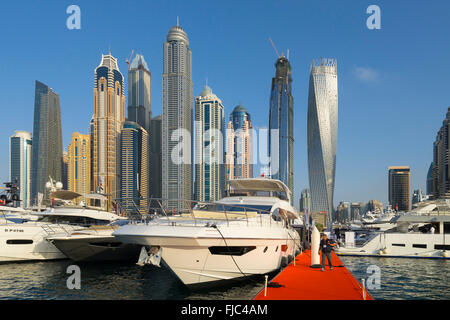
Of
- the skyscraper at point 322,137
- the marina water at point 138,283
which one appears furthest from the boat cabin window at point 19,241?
the skyscraper at point 322,137

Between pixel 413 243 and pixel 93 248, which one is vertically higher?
pixel 93 248

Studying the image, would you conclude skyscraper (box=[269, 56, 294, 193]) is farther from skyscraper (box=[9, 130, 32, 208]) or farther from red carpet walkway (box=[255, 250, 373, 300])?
red carpet walkway (box=[255, 250, 373, 300])

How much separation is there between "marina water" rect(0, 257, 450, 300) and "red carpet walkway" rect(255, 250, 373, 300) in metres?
1.61

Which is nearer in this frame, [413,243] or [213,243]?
[213,243]

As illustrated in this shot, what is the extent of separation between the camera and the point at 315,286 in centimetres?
1138

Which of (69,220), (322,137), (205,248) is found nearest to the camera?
(205,248)

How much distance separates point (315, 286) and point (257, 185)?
9.80 meters

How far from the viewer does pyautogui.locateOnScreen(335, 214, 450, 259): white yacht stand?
85.4 feet

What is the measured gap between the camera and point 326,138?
148 metres

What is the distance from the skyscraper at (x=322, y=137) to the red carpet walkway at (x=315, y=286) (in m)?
136

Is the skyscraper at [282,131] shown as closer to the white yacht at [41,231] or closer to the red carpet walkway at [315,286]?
the white yacht at [41,231]

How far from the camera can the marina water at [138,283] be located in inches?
531

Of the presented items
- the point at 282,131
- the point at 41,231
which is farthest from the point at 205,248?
the point at 282,131

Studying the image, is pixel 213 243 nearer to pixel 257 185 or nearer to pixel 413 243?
pixel 257 185
